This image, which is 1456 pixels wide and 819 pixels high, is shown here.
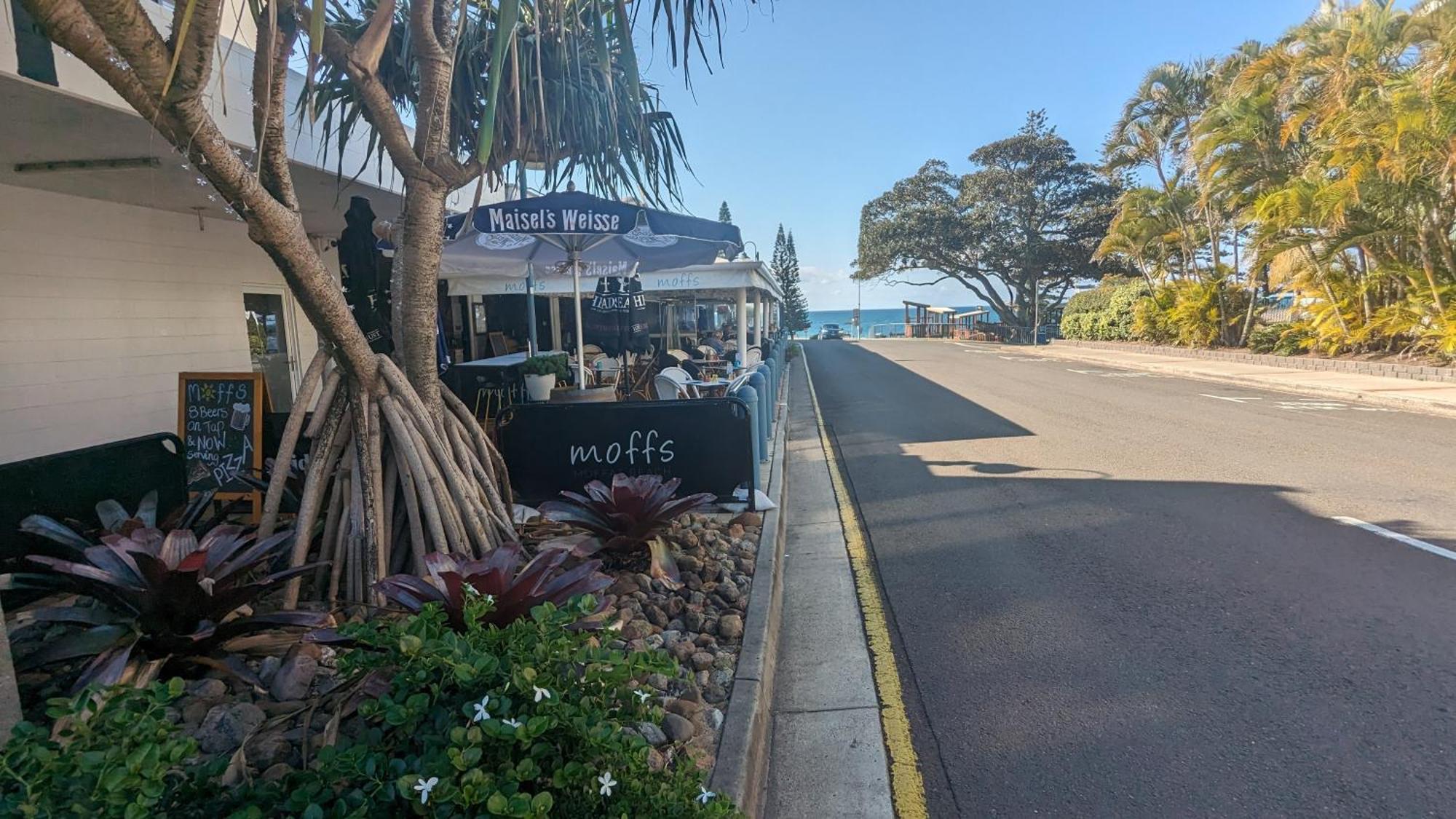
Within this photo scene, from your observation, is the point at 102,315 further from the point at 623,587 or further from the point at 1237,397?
the point at 1237,397

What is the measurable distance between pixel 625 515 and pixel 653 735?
188cm

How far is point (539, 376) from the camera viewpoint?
8211 mm

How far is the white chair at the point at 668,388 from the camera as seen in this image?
1012 centimetres

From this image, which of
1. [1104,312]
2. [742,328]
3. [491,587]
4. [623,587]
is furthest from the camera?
[1104,312]

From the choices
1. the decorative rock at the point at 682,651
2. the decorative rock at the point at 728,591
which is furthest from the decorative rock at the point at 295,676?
the decorative rock at the point at 728,591

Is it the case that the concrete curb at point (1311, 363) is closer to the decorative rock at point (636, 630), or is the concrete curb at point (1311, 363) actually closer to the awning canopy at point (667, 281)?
the awning canopy at point (667, 281)

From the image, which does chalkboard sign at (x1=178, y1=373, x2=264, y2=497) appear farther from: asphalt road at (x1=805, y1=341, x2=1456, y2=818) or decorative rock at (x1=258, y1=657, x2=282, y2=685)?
asphalt road at (x1=805, y1=341, x2=1456, y2=818)

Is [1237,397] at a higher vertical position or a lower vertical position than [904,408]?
higher

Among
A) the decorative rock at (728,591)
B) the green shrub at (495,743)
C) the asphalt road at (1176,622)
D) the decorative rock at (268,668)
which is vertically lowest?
the asphalt road at (1176,622)

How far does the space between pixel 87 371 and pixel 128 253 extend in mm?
1343

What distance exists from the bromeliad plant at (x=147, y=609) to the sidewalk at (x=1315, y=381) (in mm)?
15074

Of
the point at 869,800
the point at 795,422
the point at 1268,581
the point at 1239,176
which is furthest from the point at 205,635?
the point at 1239,176

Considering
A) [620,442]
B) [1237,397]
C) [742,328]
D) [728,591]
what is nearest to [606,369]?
[742,328]

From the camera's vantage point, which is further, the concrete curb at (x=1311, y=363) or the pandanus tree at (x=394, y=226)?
the concrete curb at (x=1311, y=363)
